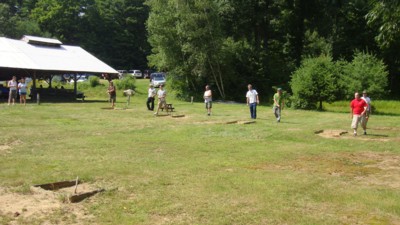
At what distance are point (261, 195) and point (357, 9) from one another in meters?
44.8

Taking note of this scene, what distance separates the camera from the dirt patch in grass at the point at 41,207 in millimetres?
5977

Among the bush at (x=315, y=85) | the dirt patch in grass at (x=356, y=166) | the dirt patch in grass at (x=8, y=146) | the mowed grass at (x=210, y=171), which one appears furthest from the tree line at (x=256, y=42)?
the dirt patch in grass at (x=8, y=146)

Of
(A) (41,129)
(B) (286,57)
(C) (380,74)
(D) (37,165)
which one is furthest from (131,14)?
(D) (37,165)

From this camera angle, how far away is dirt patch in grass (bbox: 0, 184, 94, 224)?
5.98 m

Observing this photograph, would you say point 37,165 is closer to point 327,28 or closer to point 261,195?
point 261,195

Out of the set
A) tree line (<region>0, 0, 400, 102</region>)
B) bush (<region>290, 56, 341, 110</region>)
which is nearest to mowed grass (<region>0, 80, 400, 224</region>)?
bush (<region>290, 56, 341, 110</region>)

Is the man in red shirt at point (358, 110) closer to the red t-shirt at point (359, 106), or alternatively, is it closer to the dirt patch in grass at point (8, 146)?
the red t-shirt at point (359, 106)

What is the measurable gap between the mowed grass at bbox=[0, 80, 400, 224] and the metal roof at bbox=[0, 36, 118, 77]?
13.9 meters

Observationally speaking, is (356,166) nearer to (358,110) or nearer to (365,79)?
(358,110)

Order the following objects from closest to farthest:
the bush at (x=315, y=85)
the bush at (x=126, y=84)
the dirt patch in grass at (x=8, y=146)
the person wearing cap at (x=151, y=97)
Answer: the dirt patch in grass at (x=8, y=146), the person wearing cap at (x=151, y=97), the bush at (x=315, y=85), the bush at (x=126, y=84)

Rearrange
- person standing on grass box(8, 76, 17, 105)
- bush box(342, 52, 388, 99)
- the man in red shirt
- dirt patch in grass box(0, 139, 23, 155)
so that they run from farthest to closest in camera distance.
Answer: bush box(342, 52, 388, 99), person standing on grass box(8, 76, 17, 105), the man in red shirt, dirt patch in grass box(0, 139, 23, 155)

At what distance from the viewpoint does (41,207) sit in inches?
254

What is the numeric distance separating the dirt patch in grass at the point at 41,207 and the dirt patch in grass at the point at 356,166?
4632 millimetres

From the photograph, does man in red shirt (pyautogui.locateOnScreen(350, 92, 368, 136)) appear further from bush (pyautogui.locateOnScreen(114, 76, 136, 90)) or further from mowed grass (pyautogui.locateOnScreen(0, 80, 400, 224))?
bush (pyautogui.locateOnScreen(114, 76, 136, 90))
